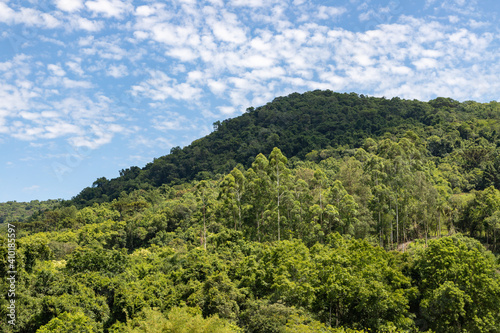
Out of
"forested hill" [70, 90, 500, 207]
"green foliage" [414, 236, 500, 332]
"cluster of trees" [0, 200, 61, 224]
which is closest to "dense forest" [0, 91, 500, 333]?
"green foliage" [414, 236, 500, 332]

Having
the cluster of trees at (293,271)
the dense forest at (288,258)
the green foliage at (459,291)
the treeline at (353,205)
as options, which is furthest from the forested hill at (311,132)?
the green foliage at (459,291)

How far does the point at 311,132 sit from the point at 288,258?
313 ft

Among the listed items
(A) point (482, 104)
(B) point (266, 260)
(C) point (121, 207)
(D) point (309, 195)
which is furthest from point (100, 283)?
(A) point (482, 104)

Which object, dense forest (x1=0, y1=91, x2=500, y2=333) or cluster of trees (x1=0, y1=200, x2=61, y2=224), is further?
cluster of trees (x1=0, y1=200, x2=61, y2=224)

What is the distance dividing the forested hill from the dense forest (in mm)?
18567

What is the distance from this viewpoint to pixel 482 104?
4786 inches

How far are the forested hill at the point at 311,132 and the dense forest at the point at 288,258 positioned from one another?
18.6m

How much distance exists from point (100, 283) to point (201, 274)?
24.5ft

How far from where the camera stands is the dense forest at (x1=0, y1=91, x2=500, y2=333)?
2536 cm

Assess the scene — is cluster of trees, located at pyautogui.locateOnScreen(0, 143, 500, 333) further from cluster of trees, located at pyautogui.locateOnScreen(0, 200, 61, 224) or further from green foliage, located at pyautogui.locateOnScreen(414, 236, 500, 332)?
cluster of trees, located at pyautogui.locateOnScreen(0, 200, 61, 224)

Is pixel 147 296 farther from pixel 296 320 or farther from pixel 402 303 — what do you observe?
pixel 402 303

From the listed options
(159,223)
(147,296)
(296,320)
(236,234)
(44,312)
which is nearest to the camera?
(296,320)

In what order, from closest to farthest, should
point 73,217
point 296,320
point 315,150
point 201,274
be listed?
point 296,320 < point 201,274 < point 73,217 < point 315,150

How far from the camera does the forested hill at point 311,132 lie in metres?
92.4
